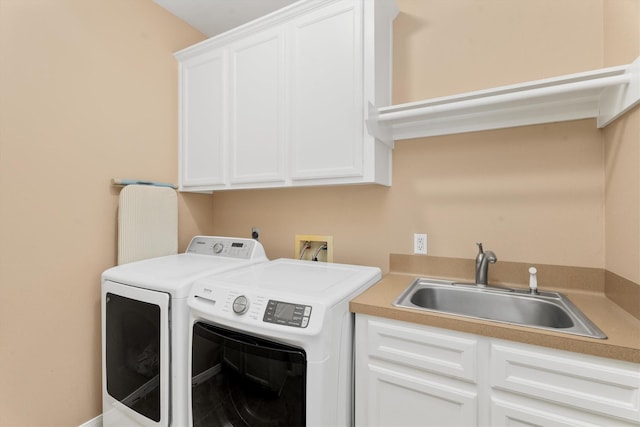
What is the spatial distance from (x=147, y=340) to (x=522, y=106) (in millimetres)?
2105

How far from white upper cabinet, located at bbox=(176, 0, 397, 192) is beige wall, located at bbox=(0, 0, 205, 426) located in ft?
1.29

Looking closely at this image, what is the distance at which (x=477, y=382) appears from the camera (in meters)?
1.05

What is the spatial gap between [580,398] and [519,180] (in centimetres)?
96

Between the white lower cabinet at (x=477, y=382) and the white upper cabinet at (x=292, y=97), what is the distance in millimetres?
816

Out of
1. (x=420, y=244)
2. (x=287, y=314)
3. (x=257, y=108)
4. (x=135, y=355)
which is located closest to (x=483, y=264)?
(x=420, y=244)

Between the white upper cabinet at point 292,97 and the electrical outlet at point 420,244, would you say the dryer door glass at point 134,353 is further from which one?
the electrical outlet at point 420,244

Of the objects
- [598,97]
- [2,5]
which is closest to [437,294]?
[598,97]

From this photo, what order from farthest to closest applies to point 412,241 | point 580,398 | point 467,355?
point 412,241 < point 467,355 < point 580,398

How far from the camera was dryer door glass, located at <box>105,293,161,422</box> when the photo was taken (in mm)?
1404

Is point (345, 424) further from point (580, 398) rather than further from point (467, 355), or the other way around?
point (580, 398)

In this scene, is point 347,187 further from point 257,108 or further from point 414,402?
point 414,402

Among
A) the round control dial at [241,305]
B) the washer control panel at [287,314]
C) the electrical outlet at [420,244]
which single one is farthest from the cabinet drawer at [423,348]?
the electrical outlet at [420,244]

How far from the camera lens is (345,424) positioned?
125 centimetres

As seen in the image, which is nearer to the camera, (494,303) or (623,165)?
(623,165)
